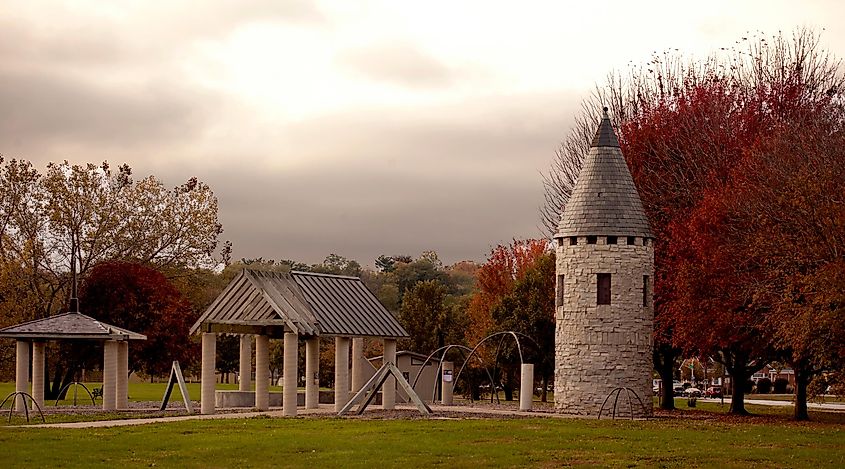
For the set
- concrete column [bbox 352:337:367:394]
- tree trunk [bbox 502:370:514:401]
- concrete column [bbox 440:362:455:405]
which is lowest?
tree trunk [bbox 502:370:514:401]

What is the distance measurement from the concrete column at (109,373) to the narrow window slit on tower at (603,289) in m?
16.2

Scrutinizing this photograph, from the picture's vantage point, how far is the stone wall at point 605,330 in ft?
129

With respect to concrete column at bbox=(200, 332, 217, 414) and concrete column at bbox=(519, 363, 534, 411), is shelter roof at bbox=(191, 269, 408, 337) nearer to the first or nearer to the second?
concrete column at bbox=(200, 332, 217, 414)

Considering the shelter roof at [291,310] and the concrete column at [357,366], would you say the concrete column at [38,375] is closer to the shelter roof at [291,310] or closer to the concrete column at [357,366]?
the shelter roof at [291,310]

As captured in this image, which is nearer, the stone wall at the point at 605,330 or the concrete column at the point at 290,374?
the concrete column at the point at 290,374

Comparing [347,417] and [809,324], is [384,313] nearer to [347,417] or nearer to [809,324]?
[347,417]

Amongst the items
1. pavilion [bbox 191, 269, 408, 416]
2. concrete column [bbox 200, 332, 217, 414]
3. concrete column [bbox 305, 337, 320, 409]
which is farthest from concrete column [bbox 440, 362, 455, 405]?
concrete column [bbox 200, 332, 217, 414]

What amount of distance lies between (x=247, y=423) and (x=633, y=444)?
1081 cm

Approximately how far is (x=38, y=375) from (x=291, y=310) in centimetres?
959

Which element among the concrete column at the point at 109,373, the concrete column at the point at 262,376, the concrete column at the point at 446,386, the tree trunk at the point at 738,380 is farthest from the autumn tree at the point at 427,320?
the concrete column at the point at 109,373

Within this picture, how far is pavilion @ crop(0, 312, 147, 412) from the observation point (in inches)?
1494

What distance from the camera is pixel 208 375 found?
126 feet

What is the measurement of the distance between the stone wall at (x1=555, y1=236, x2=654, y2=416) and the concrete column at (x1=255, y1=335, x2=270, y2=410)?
33.5 ft

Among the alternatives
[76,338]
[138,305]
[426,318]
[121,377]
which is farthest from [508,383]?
[76,338]
